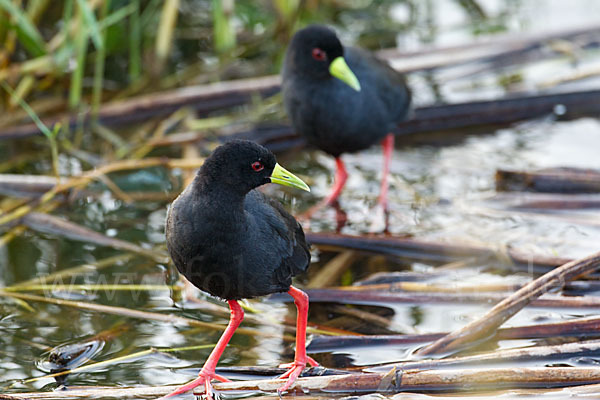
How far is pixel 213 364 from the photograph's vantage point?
342cm

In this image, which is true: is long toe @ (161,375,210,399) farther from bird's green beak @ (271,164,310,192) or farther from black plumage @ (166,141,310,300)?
bird's green beak @ (271,164,310,192)

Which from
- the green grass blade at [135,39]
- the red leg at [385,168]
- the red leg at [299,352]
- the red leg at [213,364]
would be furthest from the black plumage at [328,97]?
the green grass blade at [135,39]

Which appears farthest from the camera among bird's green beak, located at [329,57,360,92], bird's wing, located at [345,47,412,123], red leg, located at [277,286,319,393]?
bird's wing, located at [345,47,412,123]

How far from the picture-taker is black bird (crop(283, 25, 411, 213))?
16.3ft

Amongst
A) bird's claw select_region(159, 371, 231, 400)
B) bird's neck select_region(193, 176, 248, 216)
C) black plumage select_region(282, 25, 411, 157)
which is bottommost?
bird's claw select_region(159, 371, 231, 400)

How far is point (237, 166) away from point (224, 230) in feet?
0.81

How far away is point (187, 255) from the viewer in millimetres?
3131

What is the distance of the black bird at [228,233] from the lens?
3.13 meters

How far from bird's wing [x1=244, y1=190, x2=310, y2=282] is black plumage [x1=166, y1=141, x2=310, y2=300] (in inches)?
2.2

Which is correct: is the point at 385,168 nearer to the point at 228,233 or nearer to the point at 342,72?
the point at 342,72

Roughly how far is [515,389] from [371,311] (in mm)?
1055

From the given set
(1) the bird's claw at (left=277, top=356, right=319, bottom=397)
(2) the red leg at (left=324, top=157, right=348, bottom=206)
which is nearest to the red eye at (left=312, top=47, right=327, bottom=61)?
(2) the red leg at (left=324, top=157, right=348, bottom=206)

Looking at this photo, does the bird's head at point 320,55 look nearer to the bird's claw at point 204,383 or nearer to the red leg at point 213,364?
the red leg at point 213,364

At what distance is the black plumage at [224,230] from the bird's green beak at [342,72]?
176cm
